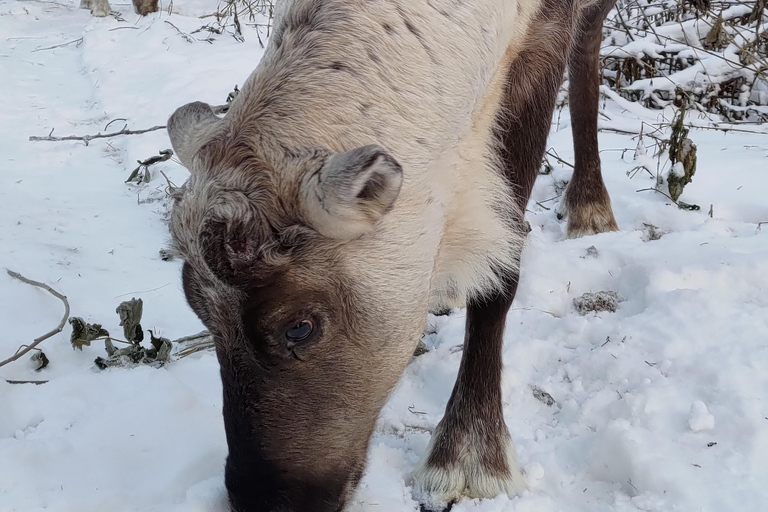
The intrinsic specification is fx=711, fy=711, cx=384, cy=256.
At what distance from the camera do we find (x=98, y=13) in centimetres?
1362

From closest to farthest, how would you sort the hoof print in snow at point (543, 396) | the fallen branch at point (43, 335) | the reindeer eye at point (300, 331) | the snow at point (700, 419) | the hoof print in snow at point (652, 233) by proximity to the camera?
1. the reindeer eye at point (300, 331)
2. the snow at point (700, 419)
3. the hoof print in snow at point (543, 396)
4. the fallen branch at point (43, 335)
5. the hoof print in snow at point (652, 233)

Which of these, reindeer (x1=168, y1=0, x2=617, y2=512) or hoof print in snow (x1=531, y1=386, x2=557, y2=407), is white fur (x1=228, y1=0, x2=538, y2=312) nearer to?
reindeer (x1=168, y1=0, x2=617, y2=512)

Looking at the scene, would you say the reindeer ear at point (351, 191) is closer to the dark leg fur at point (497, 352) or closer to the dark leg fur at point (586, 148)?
the dark leg fur at point (497, 352)

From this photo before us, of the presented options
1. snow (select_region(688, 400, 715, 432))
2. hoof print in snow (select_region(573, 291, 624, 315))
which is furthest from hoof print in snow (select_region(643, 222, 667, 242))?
snow (select_region(688, 400, 715, 432))

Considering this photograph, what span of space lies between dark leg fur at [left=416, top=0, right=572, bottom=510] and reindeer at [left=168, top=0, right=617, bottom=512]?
195 millimetres

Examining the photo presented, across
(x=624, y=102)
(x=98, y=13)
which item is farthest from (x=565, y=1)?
(x=98, y=13)

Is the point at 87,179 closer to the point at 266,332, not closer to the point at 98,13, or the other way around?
the point at 266,332

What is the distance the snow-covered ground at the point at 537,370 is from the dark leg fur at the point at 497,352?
109mm

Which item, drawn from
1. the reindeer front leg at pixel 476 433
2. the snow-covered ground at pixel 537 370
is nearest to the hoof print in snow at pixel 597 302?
the snow-covered ground at pixel 537 370

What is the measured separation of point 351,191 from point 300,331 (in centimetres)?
41

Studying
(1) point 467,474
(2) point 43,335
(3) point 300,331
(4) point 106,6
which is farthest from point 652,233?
(4) point 106,6

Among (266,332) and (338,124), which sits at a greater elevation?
(338,124)

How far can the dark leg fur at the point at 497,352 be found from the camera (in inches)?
101

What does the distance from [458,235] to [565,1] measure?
108cm
